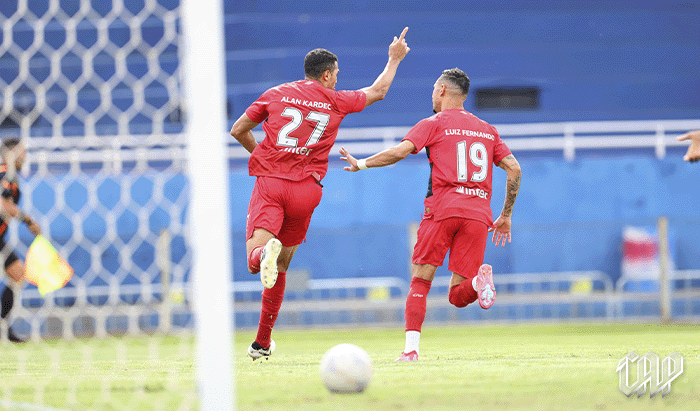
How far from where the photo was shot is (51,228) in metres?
12.4

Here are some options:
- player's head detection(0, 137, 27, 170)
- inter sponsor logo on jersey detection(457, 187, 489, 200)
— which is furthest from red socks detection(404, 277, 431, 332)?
player's head detection(0, 137, 27, 170)

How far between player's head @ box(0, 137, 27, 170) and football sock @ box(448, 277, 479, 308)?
13.1 ft

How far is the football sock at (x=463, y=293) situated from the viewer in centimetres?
513

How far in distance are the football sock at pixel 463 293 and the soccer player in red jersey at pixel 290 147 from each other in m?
1.12

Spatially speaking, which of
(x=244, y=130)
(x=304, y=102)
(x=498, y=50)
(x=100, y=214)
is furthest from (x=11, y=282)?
(x=498, y=50)

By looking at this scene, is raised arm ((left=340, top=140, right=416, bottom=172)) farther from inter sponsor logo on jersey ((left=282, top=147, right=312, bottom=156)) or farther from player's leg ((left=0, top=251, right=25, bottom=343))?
player's leg ((left=0, top=251, right=25, bottom=343))

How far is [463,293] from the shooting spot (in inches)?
204

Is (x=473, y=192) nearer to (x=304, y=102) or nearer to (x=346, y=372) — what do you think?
(x=304, y=102)

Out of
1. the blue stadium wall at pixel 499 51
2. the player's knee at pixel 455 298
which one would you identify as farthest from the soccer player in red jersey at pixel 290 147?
the blue stadium wall at pixel 499 51

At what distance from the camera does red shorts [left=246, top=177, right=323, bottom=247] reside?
16.7 ft

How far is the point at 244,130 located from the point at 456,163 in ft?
4.70

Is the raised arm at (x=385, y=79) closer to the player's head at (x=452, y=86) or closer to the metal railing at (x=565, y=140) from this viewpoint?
the player's head at (x=452, y=86)

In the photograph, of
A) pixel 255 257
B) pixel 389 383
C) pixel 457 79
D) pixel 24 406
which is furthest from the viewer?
pixel 457 79

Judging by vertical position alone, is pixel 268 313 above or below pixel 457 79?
below
